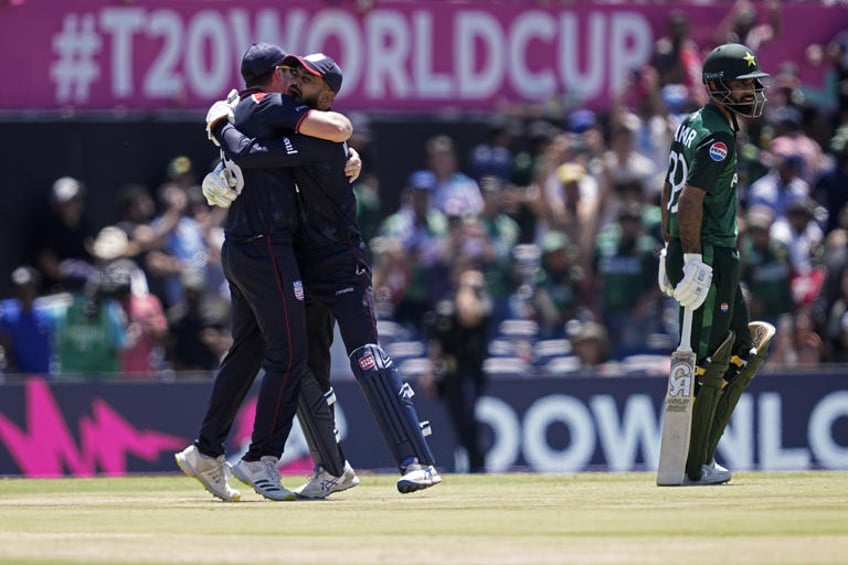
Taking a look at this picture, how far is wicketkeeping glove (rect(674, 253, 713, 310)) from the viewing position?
9.43 m

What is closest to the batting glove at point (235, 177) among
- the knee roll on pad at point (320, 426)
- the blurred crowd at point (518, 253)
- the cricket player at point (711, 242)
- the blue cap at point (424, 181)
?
the knee roll on pad at point (320, 426)

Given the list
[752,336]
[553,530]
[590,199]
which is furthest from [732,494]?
[590,199]

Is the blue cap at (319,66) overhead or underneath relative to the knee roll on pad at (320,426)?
overhead

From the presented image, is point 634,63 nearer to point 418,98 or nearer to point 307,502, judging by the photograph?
point 418,98

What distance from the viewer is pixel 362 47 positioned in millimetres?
17922

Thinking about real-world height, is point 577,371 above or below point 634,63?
below

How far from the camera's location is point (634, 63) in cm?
1855

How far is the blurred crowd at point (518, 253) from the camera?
16.2 m

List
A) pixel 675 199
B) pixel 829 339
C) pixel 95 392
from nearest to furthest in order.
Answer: pixel 675 199
pixel 95 392
pixel 829 339

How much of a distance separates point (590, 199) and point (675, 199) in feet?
25.0

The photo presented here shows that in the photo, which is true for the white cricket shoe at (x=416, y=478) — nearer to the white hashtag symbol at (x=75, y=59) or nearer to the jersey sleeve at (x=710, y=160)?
the jersey sleeve at (x=710, y=160)

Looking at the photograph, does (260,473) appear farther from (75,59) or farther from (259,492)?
(75,59)

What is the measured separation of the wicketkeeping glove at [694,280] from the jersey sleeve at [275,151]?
1959mm

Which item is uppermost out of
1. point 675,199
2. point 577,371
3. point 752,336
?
point 675,199
